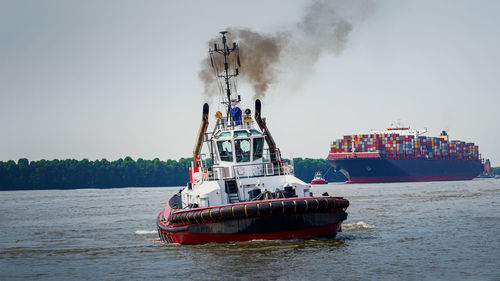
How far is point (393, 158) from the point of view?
5025 inches

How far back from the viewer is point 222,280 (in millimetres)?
17312

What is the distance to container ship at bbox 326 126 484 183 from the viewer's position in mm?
127125

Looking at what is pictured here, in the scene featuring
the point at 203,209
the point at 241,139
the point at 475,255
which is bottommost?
the point at 475,255

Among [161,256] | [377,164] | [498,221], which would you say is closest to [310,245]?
[161,256]

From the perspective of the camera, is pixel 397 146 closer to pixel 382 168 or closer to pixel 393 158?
pixel 393 158

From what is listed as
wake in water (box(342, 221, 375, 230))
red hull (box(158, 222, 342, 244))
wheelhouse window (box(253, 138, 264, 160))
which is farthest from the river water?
wheelhouse window (box(253, 138, 264, 160))

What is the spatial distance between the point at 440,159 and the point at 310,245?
12431 cm

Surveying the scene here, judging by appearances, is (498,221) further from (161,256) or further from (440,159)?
(440,159)

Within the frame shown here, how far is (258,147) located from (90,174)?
416 ft

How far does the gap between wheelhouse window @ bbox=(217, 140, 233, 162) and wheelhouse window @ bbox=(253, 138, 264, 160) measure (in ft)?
3.11

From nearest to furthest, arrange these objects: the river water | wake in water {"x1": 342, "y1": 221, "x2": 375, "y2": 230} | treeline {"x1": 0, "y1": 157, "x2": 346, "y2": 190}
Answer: the river water < wake in water {"x1": 342, "y1": 221, "x2": 375, "y2": 230} < treeline {"x1": 0, "y1": 157, "x2": 346, "y2": 190}

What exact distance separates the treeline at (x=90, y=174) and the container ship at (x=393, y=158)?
→ 32947 millimetres

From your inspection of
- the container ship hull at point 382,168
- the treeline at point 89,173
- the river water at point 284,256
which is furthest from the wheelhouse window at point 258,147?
the treeline at point 89,173

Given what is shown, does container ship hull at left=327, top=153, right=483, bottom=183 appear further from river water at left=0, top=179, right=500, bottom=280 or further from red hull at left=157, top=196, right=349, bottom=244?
red hull at left=157, top=196, right=349, bottom=244
